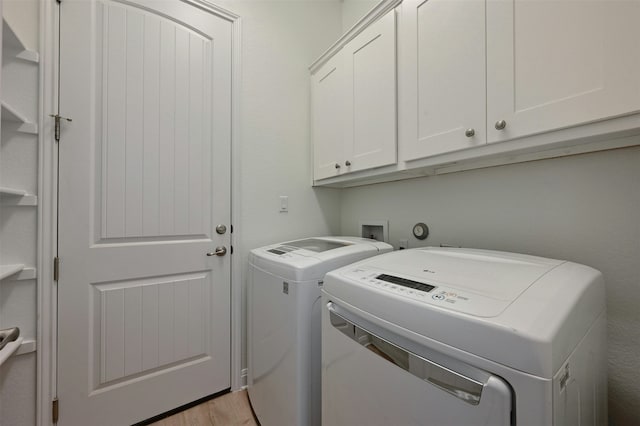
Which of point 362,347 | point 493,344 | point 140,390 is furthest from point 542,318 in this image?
point 140,390

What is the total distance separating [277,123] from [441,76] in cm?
112

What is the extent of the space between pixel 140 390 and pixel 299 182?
1.54 metres

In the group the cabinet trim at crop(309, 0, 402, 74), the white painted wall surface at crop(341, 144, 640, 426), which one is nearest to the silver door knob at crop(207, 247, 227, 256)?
the white painted wall surface at crop(341, 144, 640, 426)

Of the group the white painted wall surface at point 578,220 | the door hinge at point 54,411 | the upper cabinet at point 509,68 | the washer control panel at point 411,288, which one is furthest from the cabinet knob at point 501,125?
the door hinge at point 54,411

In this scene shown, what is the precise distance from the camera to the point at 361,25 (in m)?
1.40

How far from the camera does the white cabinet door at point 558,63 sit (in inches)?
26.4

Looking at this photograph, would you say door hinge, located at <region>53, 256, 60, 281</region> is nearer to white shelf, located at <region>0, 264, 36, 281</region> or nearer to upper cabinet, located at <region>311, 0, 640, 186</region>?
white shelf, located at <region>0, 264, 36, 281</region>

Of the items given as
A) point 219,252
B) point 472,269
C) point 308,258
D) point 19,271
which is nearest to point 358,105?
point 308,258

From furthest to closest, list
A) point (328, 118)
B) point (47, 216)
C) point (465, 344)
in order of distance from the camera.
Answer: point (328, 118), point (47, 216), point (465, 344)

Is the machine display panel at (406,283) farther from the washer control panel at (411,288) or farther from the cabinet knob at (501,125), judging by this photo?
the cabinet knob at (501,125)

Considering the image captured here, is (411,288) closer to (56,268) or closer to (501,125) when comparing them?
(501,125)

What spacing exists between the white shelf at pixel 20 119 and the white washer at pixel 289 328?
3.77 ft

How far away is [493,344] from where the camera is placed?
454 mm

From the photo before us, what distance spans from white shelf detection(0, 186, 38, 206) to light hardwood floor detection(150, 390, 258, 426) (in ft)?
4.20
